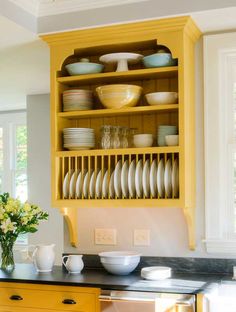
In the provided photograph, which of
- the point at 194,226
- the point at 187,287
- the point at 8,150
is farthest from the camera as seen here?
the point at 8,150

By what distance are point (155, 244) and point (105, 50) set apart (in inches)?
53.1

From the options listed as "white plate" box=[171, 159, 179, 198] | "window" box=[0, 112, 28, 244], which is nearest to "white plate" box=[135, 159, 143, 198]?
"white plate" box=[171, 159, 179, 198]

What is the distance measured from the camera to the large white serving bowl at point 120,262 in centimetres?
350

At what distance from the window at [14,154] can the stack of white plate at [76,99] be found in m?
3.12

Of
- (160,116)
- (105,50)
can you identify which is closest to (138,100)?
(160,116)

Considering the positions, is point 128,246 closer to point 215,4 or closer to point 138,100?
point 138,100

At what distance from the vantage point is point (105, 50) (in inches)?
149

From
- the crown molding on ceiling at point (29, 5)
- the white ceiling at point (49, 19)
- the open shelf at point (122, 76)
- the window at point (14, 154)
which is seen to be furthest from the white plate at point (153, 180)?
the window at point (14, 154)

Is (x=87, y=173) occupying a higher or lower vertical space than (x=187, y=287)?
higher

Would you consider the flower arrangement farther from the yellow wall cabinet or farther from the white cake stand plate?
the white cake stand plate

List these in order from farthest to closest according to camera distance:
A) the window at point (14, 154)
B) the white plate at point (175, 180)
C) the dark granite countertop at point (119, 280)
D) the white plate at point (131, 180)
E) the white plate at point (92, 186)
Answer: the window at point (14, 154) < the white plate at point (92, 186) < the white plate at point (131, 180) < the white plate at point (175, 180) < the dark granite countertop at point (119, 280)

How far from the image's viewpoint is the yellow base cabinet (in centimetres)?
332

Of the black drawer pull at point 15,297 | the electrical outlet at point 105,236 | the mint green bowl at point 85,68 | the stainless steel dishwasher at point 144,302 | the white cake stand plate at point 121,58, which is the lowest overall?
the black drawer pull at point 15,297

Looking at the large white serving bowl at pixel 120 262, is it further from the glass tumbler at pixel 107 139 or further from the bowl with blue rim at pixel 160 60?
the bowl with blue rim at pixel 160 60
